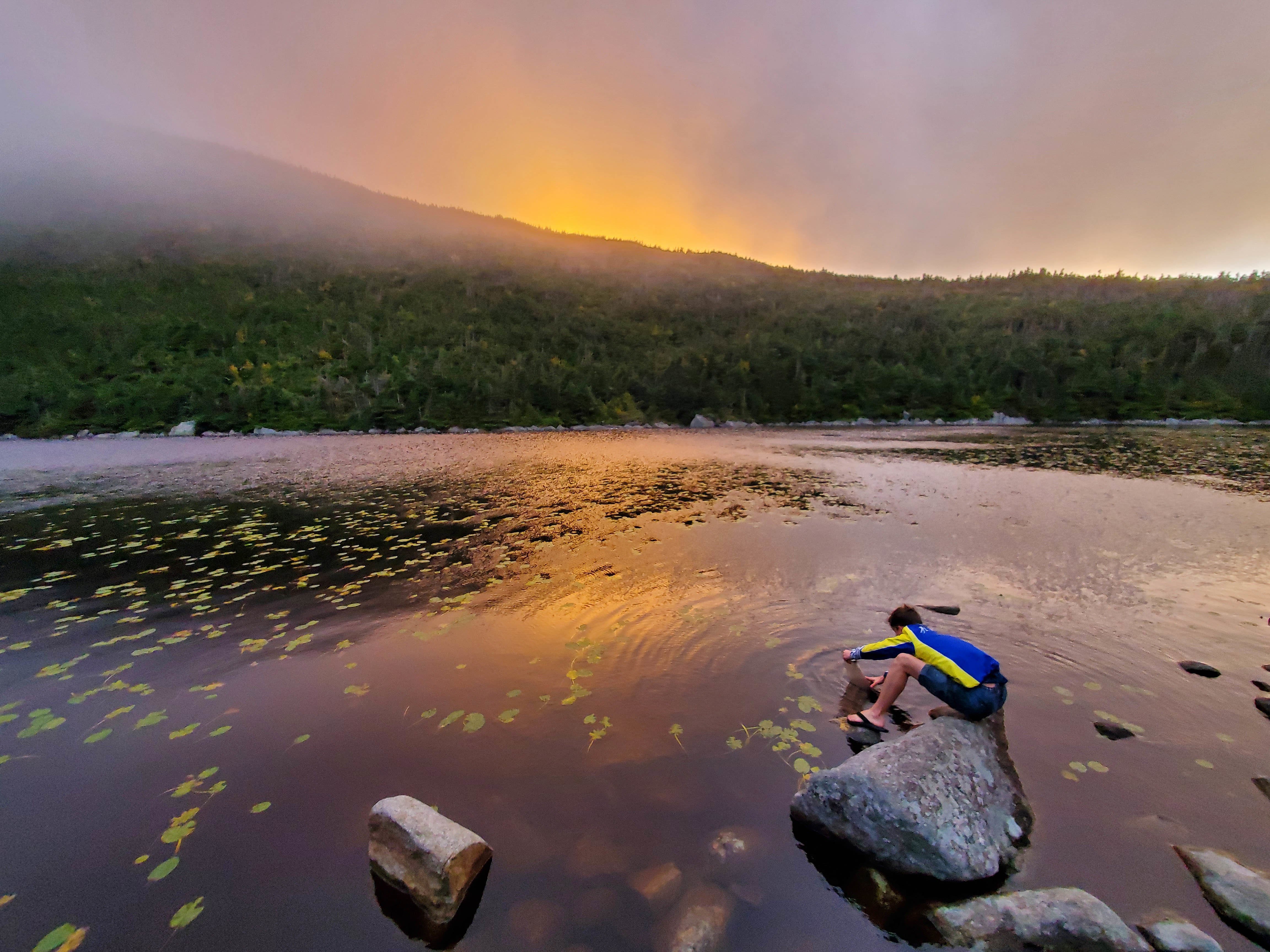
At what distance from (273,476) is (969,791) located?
35.2 meters

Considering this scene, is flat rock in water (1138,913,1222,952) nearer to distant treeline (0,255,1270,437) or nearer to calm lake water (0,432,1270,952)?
calm lake water (0,432,1270,952)

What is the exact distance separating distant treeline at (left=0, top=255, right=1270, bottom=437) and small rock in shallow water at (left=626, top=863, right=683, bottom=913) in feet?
222

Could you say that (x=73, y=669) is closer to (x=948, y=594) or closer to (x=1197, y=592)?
(x=948, y=594)

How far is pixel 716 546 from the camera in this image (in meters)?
15.8

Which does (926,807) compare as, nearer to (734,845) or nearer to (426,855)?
(734,845)

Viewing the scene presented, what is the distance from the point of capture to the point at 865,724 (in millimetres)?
7027

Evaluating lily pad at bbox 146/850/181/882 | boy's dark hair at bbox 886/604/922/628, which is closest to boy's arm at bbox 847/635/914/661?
boy's dark hair at bbox 886/604/922/628

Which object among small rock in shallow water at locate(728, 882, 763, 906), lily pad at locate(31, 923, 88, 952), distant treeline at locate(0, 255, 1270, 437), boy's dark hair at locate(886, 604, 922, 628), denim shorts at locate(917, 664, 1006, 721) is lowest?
lily pad at locate(31, 923, 88, 952)

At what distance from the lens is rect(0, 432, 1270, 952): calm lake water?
185 inches

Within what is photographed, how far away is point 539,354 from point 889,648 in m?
80.1

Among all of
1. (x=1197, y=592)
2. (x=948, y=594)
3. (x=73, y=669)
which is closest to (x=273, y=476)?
(x=73, y=669)

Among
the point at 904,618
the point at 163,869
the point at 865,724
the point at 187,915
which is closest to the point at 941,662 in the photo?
the point at 904,618

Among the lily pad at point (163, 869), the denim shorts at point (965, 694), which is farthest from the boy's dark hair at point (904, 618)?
the lily pad at point (163, 869)

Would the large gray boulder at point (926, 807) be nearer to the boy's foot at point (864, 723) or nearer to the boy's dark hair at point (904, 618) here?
the boy's foot at point (864, 723)
